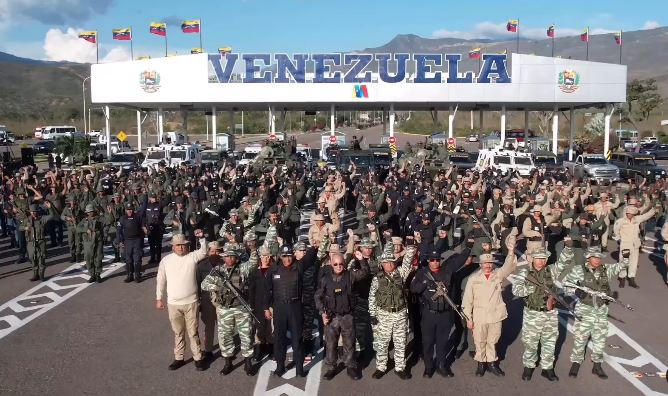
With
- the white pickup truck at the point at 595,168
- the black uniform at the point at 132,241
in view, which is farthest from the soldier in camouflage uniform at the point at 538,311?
the white pickup truck at the point at 595,168

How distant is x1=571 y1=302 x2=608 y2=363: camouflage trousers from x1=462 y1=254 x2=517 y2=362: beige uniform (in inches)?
36.5

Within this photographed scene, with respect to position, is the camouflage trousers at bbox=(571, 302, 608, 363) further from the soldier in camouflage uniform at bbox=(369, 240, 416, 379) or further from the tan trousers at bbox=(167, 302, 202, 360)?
the tan trousers at bbox=(167, 302, 202, 360)

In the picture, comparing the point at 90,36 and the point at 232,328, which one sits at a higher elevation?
the point at 90,36

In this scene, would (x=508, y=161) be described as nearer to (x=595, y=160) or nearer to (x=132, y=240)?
(x=595, y=160)

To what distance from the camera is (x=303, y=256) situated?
8.07m

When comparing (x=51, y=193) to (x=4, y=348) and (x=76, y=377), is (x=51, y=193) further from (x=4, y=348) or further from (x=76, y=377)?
(x=76, y=377)

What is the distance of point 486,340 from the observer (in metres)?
7.69

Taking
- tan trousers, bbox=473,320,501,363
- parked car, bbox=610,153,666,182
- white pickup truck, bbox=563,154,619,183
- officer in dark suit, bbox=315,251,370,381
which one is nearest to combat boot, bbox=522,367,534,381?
tan trousers, bbox=473,320,501,363

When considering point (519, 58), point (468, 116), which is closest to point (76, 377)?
point (519, 58)

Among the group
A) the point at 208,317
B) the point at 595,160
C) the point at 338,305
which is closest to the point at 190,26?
the point at 595,160

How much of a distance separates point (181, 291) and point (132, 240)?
5.07 metres

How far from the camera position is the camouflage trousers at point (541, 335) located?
7336mm

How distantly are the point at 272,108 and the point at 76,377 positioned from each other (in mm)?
34536

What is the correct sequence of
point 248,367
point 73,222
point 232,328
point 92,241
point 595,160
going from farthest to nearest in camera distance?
point 595,160 < point 73,222 < point 92,241 < point 248,367 < point 232,328
